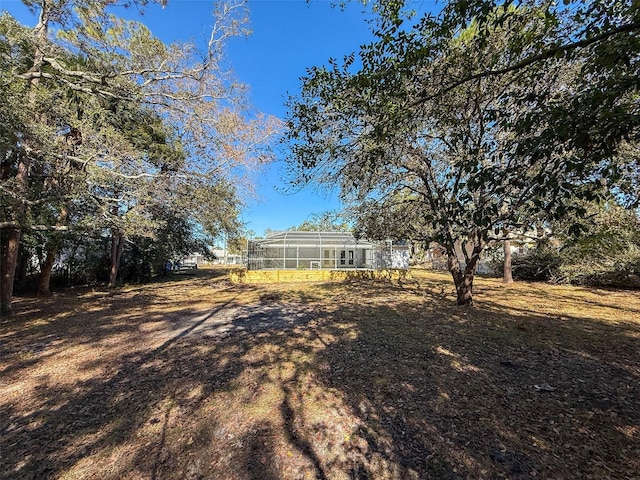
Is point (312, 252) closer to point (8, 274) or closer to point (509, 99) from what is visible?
point (8, 274)

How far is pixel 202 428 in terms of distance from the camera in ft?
→ 8.28

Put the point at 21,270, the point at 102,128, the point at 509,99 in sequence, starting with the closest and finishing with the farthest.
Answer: the point at 509,99, the point at 102,128, the point at 21,270

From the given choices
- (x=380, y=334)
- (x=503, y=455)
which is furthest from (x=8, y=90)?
(x=503, y=455)

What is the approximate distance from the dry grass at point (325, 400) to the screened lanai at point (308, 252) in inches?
412

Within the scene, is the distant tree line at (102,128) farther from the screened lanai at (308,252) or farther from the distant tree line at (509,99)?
the screened lanai at (308,252)

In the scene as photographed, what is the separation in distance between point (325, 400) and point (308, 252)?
547 inches

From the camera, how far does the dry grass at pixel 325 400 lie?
2098 millimetres

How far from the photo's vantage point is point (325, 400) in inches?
115

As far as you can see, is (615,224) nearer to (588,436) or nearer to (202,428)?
(588,436)

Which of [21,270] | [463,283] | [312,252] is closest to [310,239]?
[312,252]

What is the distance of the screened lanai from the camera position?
16328mm

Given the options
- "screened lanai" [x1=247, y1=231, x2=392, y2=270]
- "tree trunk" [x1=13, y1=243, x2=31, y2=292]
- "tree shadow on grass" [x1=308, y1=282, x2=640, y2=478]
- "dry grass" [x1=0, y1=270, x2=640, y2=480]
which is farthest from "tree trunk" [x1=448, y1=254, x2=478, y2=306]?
"tree trunk" [x1=13, y1=243, x2=31, y2=292]

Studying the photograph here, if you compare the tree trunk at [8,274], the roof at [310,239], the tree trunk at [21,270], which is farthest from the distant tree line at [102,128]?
the roof at [310,239]

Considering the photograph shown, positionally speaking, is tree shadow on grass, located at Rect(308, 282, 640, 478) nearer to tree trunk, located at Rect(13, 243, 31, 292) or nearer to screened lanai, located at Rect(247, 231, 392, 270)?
screened lanai, located at Rect(247, 231, 392, 270)
